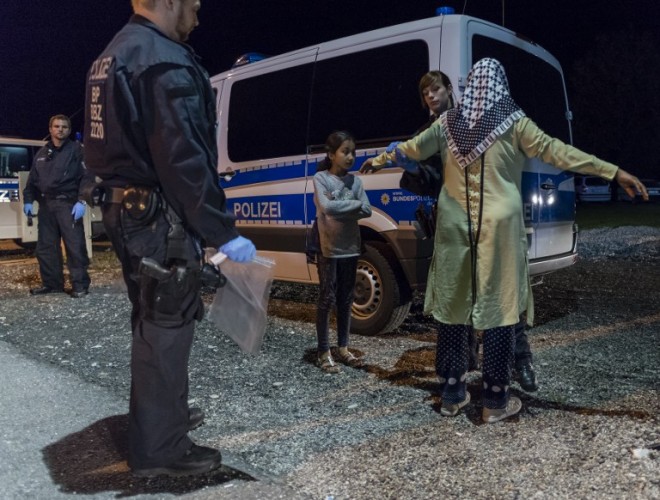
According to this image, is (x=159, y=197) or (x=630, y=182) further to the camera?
(x=630, y=182)

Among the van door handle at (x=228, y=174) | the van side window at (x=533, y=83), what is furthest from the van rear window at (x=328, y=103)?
the van side window at (x=533, y=83)

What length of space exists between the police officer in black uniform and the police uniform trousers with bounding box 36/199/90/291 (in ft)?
16.7

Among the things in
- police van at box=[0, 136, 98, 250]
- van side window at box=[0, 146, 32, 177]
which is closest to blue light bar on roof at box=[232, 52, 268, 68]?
police van at box=[0, 136, 98, 250]

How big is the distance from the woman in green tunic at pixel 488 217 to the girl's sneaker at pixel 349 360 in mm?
1123

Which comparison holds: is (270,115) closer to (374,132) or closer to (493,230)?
(374,132)

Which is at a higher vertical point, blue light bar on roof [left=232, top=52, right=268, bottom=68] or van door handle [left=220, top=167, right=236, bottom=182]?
blue light bar on roof [left=232, top=52, right=268, bottom=68]

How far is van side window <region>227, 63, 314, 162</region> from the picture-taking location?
5.86 m

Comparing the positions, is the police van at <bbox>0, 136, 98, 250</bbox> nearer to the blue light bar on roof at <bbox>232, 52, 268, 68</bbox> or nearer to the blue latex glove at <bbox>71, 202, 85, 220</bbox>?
the blue latex glove at <bbox>71, 202, 85, 220</bbox>

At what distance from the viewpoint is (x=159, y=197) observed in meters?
2.68

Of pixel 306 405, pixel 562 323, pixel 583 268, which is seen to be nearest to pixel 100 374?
pixel 306 405

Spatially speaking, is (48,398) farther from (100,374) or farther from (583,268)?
(583,268)

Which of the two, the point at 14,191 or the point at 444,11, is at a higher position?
the point at 444,11

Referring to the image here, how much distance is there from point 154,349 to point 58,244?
223 inches

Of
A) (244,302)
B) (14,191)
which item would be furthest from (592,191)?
(244,302)
